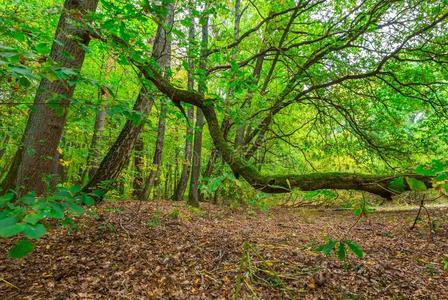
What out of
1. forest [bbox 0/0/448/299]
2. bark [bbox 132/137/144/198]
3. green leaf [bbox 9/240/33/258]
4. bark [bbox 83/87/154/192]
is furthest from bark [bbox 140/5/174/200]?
green leaf [bbox 9/240/33/258]

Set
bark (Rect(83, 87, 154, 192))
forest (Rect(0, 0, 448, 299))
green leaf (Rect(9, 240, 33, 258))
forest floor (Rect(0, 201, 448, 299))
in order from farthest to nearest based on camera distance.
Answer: bark (Rect(83, 87, 154, 192)) < forest floor (Rect(0, 201, 448, 299)) < forest (Rect(0, 0, 448, 299)) < green leaf (Rect(9, 240, 33, 258))

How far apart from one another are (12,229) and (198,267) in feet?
9.31

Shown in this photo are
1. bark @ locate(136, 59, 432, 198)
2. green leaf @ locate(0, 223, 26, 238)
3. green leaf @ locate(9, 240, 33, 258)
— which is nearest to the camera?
green leaf @ locate(0, 223, 26, 238)

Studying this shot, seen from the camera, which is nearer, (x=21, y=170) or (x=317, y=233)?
(x=21, y=170)

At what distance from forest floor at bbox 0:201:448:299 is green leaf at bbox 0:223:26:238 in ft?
5.09

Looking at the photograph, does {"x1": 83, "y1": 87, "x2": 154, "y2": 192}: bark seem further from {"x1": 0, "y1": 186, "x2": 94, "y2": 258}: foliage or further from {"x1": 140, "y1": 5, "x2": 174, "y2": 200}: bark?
{"x1": 0, "y1": 186, "x2": 94, "y2": 258}: foliage

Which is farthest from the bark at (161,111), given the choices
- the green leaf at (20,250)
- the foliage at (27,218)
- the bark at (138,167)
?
the green leaf at (20,250)

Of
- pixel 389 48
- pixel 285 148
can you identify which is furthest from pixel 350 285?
pixel 285 148

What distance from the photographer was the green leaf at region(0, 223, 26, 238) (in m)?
0.75

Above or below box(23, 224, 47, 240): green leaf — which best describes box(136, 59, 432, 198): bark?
above

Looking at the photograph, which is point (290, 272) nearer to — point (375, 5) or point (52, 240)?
point (52, 240)

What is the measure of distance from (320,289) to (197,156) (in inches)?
209

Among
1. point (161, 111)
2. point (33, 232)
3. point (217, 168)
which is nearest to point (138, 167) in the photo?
point (161, 111)

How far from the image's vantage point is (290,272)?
3223 mm
